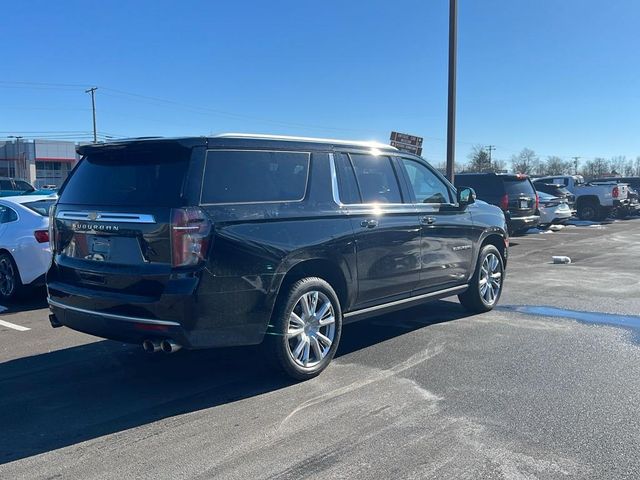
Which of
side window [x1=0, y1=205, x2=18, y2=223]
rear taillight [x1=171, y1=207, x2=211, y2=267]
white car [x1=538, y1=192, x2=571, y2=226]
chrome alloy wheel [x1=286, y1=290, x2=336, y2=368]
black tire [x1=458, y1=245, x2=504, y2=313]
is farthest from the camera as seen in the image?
white car [x1=538, y1=192, x2=571, y2=226]

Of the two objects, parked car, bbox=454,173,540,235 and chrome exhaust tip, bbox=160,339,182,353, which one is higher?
parked car, bbox=454,173,540,235

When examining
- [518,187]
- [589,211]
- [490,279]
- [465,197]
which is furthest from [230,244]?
[589,211]

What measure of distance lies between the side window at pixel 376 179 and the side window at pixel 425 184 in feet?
1.11

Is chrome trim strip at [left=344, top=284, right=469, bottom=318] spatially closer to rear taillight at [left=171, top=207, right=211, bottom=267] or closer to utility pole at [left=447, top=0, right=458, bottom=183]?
rear taillight at [left=171, top=207, right=211, bottom=267]

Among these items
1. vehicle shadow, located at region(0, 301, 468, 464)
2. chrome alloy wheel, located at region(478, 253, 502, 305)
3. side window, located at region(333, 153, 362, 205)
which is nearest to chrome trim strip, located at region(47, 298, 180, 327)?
vehicle shadow, located at region(0, 301, 468, 464)

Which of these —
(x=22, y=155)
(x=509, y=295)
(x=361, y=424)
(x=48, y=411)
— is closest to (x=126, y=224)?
(x=48, y=411)

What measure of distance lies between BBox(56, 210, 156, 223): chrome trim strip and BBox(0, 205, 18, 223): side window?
12.2 ft

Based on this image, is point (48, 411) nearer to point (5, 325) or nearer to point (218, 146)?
point (218, 146)

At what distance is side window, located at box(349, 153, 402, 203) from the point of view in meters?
5.79

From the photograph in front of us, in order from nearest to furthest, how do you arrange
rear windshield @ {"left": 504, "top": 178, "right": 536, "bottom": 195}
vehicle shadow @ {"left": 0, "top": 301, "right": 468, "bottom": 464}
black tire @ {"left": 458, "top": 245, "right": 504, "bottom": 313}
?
vehicle shadow @ {"left": 0, "top": 301, "right": 468, "bottom": 464}
black tire @ {"left": 458, "top": 245, "right": 504, "bottom": 313}
rear windshield @ {"left": 504, "top": 178, "right": 536, "bottom": 195}

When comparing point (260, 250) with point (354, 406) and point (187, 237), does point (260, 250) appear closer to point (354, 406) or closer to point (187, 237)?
point (187, 237)

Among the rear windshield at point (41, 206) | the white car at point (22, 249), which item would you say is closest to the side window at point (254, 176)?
the white car at point (22, 249)

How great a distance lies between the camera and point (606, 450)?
371 cm

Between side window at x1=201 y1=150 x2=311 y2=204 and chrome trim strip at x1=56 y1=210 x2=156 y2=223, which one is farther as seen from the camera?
side window at x1=201 y1=150 x2=311 y2=204
